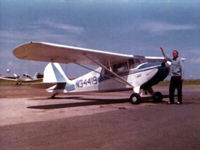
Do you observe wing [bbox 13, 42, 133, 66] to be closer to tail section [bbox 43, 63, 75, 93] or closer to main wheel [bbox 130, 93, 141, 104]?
tail section [bbox 43, 63, 75, 93]

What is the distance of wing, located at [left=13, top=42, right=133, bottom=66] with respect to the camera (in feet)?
25.1

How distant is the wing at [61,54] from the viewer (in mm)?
7648

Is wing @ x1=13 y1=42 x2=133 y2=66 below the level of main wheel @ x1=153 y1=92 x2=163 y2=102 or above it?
above

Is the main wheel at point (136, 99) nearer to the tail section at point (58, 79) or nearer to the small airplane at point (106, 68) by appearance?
the small airplane at point (106, 68)

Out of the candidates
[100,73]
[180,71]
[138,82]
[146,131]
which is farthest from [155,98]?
[146,131]

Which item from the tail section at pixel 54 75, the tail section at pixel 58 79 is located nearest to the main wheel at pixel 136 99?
the tail section at pixel 58 79

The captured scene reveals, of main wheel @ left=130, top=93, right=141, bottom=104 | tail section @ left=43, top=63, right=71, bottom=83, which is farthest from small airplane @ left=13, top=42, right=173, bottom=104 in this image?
tail section @ left=43, top=63, right=71, bottom=83

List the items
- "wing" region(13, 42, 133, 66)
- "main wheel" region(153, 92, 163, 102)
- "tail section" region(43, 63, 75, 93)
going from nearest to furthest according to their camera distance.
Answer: "wing" region(13, 42, 133, 66), "main wheel" region(153, 92, 163, 102), "tail section" region(43, 63, 75, 93)

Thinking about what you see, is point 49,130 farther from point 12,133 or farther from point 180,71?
point 180,71

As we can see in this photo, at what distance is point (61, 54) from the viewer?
9.20 meters

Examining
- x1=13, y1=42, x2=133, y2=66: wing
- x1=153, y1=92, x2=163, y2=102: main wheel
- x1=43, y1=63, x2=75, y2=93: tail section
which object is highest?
x1=13, y1=42, x2=133, y2=66: wing

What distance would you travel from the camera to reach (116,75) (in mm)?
9344

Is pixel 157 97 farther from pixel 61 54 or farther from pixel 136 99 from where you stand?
pixel 61 54

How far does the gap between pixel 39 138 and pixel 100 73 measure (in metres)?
7.15
